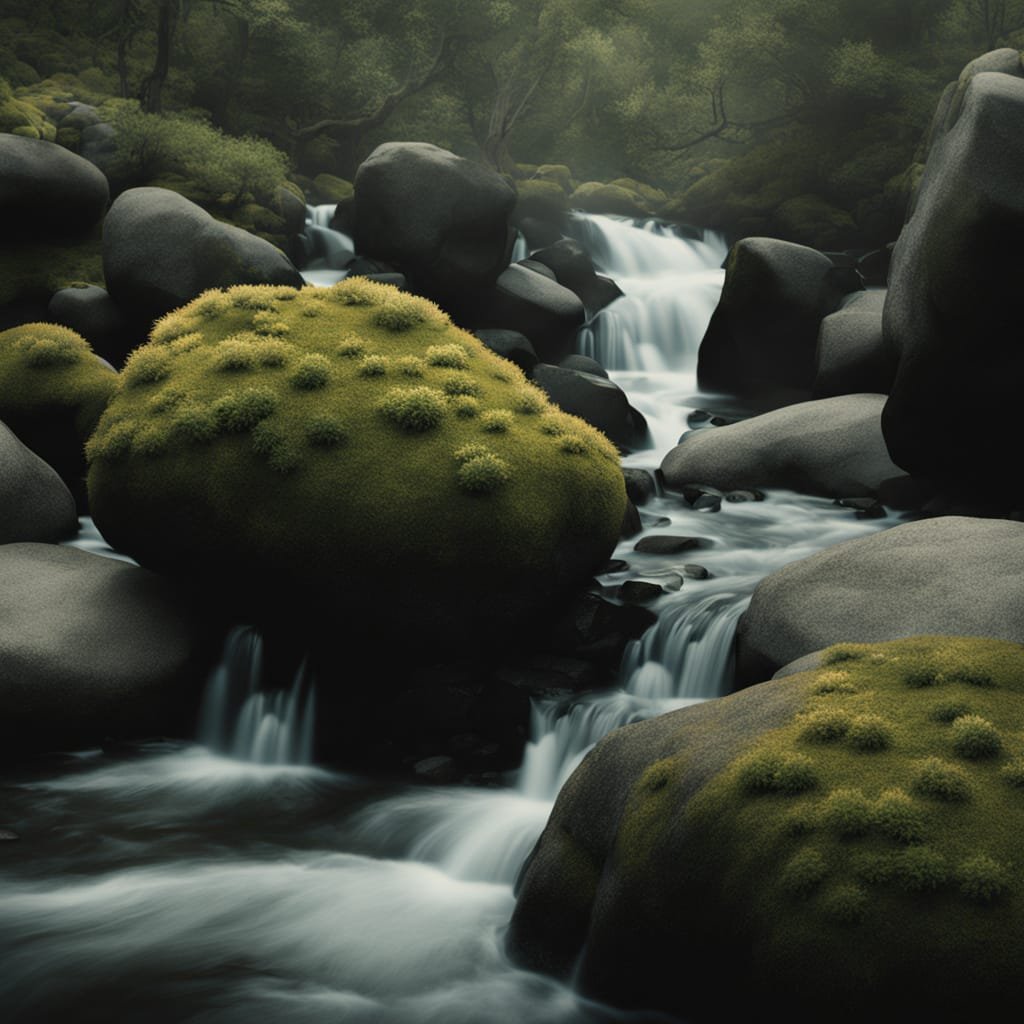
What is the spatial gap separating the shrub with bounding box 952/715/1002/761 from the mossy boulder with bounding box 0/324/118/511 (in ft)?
36.1

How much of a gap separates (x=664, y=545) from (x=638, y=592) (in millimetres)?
1785

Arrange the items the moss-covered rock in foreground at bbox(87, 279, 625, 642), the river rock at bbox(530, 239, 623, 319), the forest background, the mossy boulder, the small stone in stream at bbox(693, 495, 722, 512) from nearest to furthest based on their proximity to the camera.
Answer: the moss-covered rock in foreground at bbox(87, 279, 625, 642), the mossy boulder, the small stone in stream at bbox(693, 495, 722, 512), the river rock at bbox(530, 239, 623, 319), the forest background

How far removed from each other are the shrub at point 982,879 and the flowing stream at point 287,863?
5.67 ft

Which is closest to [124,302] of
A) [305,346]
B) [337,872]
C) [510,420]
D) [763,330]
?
[305,346]

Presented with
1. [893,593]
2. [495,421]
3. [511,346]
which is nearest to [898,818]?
[893,593]

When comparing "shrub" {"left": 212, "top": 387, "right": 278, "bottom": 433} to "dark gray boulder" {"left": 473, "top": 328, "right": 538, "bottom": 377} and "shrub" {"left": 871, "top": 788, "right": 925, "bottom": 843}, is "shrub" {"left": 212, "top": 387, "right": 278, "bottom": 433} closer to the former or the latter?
"shrub" {"left": 871, "top": 788, "right": 925, "bottom": 843}

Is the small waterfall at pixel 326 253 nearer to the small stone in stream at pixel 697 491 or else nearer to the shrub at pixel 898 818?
the small stone in stream at pixel 697 491

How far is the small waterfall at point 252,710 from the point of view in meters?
9.03

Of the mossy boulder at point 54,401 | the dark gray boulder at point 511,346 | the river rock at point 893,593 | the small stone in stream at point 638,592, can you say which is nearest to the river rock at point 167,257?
the mossy boulder at point 54,401

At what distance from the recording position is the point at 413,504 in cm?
894

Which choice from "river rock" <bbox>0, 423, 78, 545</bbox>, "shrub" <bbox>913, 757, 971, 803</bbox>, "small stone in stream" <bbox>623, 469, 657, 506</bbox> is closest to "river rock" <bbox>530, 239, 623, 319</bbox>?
"small stone in stream" <bbox>623, 469, 657, 506</bbox>

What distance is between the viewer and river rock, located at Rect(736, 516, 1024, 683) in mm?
7805

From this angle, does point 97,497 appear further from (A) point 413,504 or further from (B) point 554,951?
(B) point 554,951

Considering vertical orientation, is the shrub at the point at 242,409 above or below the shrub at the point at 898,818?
below
